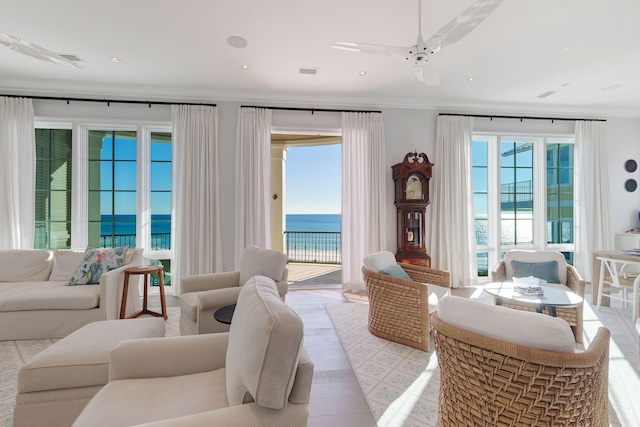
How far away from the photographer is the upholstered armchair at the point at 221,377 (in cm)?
103

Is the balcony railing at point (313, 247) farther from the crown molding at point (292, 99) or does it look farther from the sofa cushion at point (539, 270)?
the sofa cushion at point (539, 270)

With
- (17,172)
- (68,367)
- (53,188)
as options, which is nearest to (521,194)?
(68,367)

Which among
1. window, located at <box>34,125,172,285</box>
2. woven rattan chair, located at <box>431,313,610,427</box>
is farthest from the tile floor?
window, located at <box>34,125,172,285</box>

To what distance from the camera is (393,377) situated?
236 cm

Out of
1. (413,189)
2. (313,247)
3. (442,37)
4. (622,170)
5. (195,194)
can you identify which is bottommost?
(313,247)

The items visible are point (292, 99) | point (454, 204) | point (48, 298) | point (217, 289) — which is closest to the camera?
point (48, 298)

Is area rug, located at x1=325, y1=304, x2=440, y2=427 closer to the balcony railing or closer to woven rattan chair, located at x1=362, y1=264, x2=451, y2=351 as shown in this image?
woven rattan chair, located at x1=362, y1=264, x2=451, y2=351

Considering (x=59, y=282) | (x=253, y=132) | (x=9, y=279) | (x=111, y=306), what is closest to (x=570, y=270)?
(x=253, y=132)

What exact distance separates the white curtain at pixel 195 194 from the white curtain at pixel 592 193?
618 centimetres

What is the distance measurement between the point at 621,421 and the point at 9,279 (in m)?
5.69

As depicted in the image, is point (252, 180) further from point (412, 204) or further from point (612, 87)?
point (612, 87)

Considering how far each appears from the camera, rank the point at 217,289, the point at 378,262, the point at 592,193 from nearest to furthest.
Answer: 1. the point at 217,289
2. the point at 378,262
3. the point at 592,193

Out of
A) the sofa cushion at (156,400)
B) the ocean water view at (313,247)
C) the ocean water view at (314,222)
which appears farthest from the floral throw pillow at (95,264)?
the ocean water view at (314,222)

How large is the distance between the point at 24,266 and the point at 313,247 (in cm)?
629
